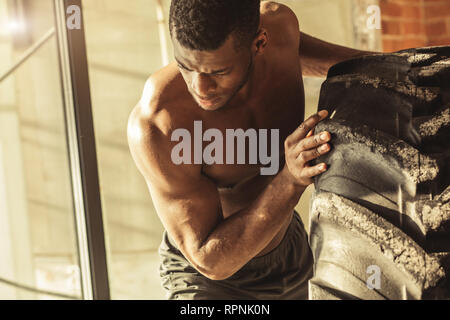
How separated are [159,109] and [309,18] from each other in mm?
324

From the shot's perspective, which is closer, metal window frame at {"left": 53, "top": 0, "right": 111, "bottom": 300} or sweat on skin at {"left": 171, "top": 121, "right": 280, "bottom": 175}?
sweat on skin at {"left": 171, "top": 121, "right": 280, "bottom": 175}

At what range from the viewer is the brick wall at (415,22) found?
0.70 metres

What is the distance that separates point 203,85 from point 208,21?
0.08 metres

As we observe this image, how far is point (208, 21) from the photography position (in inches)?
21.3

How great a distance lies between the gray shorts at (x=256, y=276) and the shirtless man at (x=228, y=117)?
6.0 inches

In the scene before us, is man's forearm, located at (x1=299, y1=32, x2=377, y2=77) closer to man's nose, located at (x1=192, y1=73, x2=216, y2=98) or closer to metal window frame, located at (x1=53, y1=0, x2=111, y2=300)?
man's nose, located at (x1=192, y1=73, x2=216, y2=98)

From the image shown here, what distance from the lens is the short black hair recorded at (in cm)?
54

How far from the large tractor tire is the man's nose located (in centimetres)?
14

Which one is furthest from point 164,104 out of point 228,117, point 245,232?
point 245,232

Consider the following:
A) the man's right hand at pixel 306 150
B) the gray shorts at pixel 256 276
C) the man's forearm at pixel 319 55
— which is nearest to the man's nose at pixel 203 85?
the man's right hand at pixel 306 150

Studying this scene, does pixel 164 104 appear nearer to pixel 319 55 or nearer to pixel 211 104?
pixel 211 104

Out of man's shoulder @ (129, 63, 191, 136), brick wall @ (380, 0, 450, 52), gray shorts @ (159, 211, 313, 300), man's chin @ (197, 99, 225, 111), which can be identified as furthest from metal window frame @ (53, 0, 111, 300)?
brick wall @ (380, 0, 450, 52)
